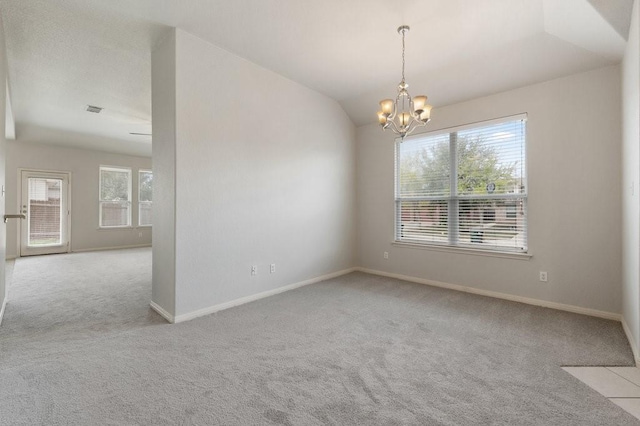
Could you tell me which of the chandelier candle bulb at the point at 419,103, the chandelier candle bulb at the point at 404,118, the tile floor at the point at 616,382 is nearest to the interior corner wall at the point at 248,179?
the chandelier candle bulb at the point at 404,118

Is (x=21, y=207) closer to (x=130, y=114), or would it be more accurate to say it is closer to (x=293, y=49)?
(x=130, y=114)

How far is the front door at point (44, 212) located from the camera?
6771mm

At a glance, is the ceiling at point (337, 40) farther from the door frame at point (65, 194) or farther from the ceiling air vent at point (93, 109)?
the door frame at point (65, 194)

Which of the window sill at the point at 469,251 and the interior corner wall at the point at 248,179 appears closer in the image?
the interior corner wall at the point at 248,179

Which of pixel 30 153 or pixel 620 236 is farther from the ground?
pixel 30 153

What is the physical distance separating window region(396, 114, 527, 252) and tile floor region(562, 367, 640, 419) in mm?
1726

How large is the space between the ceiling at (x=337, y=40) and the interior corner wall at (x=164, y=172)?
0.29 meters

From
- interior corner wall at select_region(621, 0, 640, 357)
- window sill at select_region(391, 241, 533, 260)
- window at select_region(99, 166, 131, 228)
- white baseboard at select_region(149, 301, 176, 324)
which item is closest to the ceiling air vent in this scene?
window at select_region(99, 166, 131, 228)

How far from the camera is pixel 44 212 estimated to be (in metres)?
7.05

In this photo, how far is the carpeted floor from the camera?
163 cm

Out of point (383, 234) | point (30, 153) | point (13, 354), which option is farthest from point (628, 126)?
point (30, 153)

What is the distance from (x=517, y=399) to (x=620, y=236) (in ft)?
7.82

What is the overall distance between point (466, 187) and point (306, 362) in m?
3.18

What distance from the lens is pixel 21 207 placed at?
670 cm
